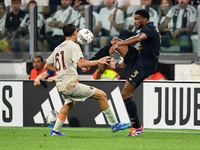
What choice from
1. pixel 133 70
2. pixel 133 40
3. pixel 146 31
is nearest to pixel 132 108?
pixel 133 70

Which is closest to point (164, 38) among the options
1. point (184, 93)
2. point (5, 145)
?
point (184, 93)

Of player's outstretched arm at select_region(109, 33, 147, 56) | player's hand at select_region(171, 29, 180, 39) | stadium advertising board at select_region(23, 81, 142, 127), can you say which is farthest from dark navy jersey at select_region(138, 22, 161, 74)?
player's hand at select_region(171, 29, 180, 39)

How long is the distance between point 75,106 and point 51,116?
643 mm

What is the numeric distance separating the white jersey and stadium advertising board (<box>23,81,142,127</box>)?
2587mm

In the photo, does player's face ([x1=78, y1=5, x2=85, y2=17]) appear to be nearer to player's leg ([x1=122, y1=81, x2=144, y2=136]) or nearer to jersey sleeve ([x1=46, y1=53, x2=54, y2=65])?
jersey sleeve ([x1=46, y1=53, x2=54, y2=65])

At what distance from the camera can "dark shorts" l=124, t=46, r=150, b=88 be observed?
7.75m

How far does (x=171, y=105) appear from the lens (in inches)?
387

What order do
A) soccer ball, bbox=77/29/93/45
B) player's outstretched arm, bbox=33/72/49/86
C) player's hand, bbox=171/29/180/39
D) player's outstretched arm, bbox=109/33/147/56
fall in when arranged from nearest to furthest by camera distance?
1. player's outstretched arm, bbox=109/33/147/56
2. soccer ball, bbox=77/29/93/45
3. player's outstretched arm, bbox=33/72/49/86
4. player's hand, bbox=171/29/180/39

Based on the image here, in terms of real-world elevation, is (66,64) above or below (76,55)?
below

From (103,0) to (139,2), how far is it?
0.95 meters

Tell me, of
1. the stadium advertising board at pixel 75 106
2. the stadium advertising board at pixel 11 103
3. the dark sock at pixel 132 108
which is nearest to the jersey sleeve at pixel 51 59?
the dark sock at pixel 132 108

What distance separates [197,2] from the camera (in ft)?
39.6

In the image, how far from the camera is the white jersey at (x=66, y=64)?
745cm

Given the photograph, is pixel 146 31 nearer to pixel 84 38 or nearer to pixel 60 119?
pixel 84 38
